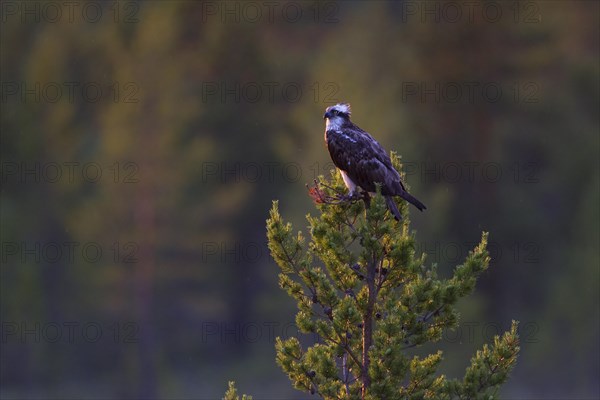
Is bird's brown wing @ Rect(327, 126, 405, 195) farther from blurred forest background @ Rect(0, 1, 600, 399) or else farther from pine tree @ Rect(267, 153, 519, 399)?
blurred forest background @ Rect(0, 1, 600, 399)

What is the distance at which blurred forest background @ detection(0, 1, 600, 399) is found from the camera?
39.8m

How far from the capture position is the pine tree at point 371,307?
480 inches

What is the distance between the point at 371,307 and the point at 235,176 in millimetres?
34044

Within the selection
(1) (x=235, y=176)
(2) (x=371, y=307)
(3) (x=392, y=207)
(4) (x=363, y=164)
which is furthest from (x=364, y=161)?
(1) (x=235, y=176)

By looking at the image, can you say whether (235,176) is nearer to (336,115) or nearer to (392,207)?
(336,115)

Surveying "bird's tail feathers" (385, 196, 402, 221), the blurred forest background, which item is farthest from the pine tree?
the blurred forest background

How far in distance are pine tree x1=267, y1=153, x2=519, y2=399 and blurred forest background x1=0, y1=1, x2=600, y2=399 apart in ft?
82.8

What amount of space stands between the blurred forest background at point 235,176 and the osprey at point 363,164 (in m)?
24.3

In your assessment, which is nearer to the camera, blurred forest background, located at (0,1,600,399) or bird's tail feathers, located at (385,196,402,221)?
bird's tail feathers, located at (385,196,402,221)

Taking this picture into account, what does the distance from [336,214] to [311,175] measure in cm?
2668

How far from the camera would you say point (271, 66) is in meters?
50.3

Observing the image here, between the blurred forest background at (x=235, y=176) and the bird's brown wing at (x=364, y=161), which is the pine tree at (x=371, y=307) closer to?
the bird's brown wing at (x=364, y=161)

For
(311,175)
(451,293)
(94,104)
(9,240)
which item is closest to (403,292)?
(451,293)

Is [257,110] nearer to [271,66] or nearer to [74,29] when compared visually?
[271,66]
